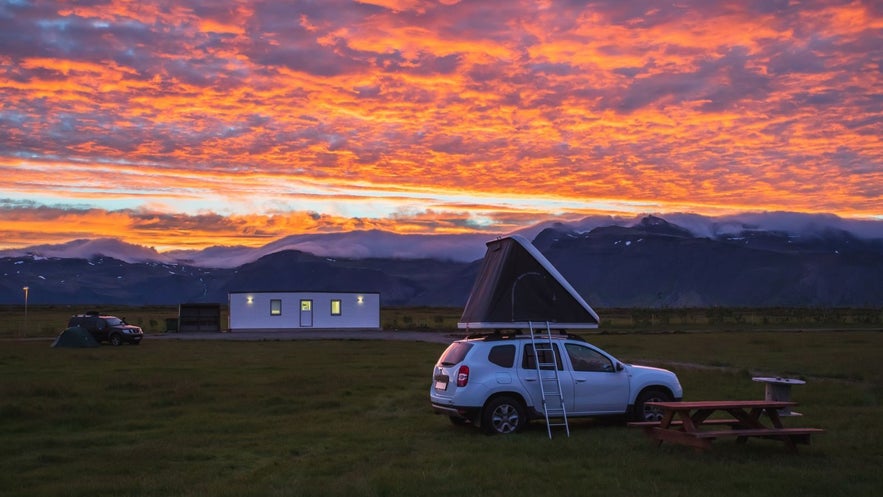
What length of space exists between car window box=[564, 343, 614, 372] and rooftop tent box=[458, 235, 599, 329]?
42cm

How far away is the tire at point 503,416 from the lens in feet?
49.0

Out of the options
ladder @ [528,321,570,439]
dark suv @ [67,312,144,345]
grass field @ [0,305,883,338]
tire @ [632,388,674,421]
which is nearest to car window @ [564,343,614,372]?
ladder @ [528,321,570,439]

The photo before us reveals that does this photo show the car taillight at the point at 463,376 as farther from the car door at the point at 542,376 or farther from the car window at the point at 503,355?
the car door at the point at 542,376

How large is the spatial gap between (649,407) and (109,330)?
38150 mm

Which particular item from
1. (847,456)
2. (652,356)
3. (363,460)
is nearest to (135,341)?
(652,356)

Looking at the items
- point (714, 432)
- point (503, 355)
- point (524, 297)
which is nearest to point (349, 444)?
point (503, 355)

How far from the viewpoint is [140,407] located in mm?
19328

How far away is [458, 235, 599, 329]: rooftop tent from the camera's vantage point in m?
15.6

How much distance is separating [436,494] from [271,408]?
9.64m

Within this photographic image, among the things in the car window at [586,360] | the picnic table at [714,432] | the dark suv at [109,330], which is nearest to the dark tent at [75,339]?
the dark suv at [109,330]

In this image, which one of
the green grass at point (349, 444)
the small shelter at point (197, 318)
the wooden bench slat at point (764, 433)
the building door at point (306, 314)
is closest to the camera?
the green grass at point (349, 444)

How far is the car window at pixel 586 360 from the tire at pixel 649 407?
781 millimetres

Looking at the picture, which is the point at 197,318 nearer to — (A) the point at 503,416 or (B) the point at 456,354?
(B) the point at 456,354

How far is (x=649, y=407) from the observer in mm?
15781
